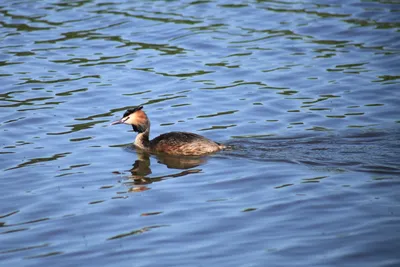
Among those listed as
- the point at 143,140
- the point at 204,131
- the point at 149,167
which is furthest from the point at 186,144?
the point at 204,131

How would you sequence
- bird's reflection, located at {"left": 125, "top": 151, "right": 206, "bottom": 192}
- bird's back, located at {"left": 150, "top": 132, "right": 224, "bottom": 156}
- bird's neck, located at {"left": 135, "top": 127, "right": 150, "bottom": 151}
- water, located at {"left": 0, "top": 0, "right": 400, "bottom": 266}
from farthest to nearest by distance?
bird's neck, located at {"left": 135, "top": 127, "right": 150, "bottom": 151}, bird's back, located at {"left": 150, "top": 132, "right": 224, "bottom": 156}, bird's reflection, located at {"left": 125, "top": 151, "right": 206, "bottom": 192}, water, located at {"left": 0, "top": 0, "right": 400, "bottom": 266}

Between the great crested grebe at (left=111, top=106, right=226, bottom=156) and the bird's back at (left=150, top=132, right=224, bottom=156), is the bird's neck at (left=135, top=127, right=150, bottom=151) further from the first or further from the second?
the bird's back at (left=150, top=132, right=224, bottom=156)

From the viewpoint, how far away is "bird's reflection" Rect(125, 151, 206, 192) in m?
11.5

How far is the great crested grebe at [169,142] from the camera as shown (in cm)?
1262

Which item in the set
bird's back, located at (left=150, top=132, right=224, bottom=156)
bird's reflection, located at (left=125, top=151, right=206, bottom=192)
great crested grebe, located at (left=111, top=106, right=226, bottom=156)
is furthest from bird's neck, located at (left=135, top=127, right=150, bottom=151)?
bird's back, located at (left=150, top=132, right=224, bottom=156)

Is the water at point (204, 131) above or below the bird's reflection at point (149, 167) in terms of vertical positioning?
above

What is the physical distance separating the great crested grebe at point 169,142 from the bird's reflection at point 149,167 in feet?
0.39

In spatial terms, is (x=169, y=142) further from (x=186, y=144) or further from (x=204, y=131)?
(x=204, y=131)

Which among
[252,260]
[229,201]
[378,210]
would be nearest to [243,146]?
[229,201]

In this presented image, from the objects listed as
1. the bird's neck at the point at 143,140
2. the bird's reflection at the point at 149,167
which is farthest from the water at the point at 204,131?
the bird's neck at the point at 143,140

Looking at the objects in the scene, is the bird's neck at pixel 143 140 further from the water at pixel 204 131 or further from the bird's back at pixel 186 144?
the bird's back at pixel 186 144

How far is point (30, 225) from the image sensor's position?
9.80 metres

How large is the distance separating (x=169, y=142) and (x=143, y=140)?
0.72 metres

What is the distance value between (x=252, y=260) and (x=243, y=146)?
461cm
